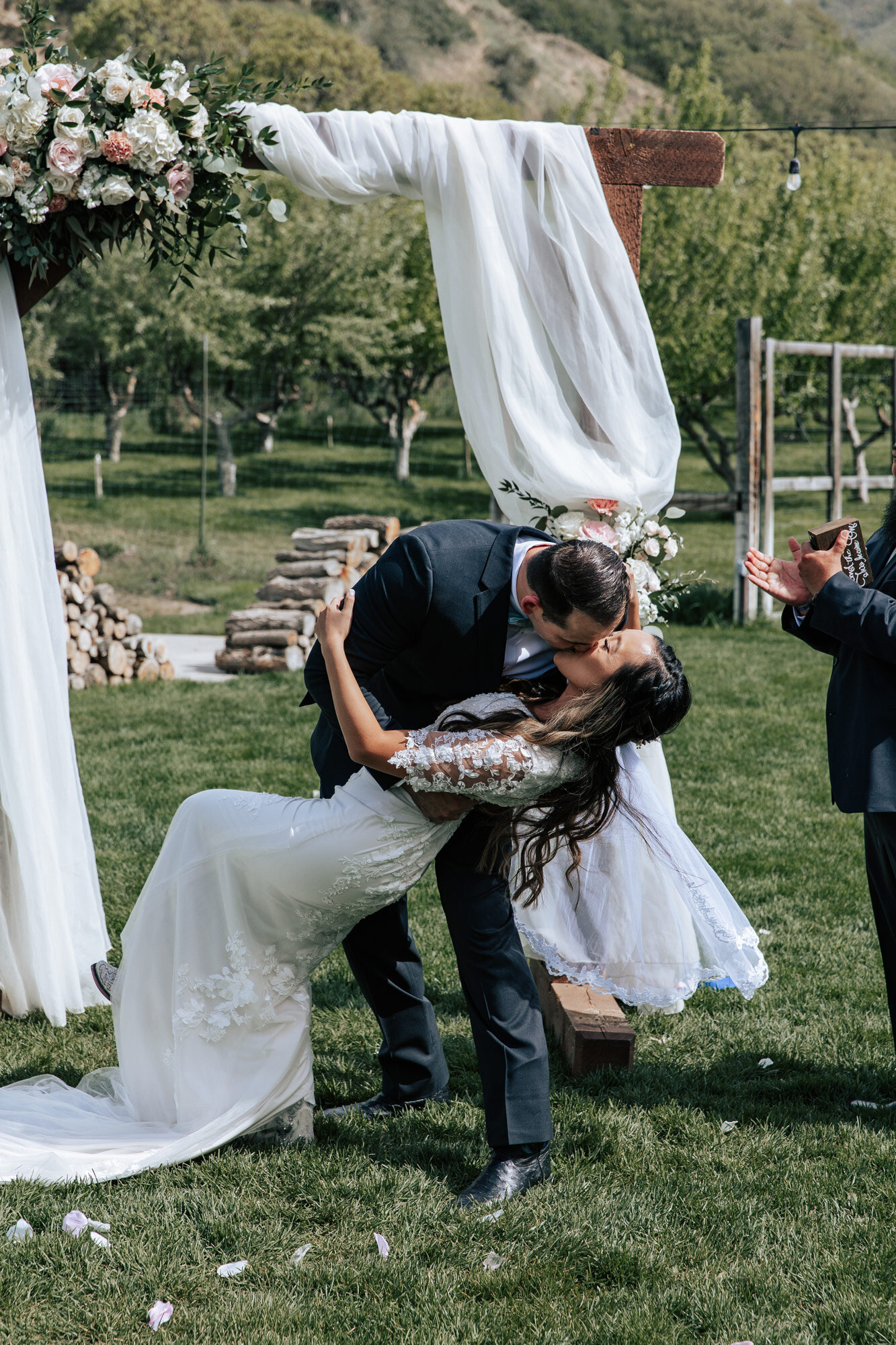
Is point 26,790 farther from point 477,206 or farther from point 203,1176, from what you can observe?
point 477,206

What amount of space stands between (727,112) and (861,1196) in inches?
904

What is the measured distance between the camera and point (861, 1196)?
287cm

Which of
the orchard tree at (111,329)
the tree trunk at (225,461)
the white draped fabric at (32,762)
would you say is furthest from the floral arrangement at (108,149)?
the tree trunk at (225,461)

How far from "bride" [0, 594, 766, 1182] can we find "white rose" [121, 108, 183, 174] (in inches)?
71.5

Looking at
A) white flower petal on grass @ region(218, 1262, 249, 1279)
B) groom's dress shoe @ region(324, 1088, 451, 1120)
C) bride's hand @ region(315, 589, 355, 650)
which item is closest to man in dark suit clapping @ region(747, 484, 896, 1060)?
bride's hand @ region(315, 589, 355, 650)

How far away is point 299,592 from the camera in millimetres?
10141

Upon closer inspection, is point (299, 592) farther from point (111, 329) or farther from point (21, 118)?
point (111, 329)

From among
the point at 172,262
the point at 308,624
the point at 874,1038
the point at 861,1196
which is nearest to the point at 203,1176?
the point at 861,1196

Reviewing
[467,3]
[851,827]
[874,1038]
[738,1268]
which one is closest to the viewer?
[738,1268]

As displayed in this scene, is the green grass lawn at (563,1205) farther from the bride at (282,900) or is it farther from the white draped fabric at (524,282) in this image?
the white draped fabric at (524,282)

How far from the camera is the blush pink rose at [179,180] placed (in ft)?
12.1

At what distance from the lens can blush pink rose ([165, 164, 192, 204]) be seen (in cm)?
369

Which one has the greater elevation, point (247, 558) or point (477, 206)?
point (477, 206)

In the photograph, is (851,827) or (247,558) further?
(247,558)
